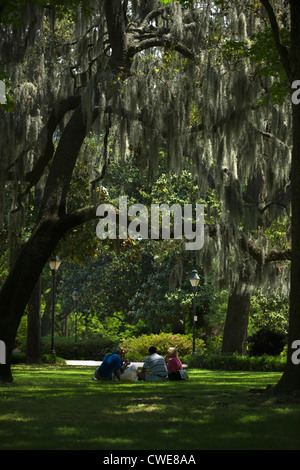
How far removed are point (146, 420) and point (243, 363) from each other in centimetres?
1477

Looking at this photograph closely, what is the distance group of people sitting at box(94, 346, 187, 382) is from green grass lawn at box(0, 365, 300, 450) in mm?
2907

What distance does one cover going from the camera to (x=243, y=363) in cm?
2212

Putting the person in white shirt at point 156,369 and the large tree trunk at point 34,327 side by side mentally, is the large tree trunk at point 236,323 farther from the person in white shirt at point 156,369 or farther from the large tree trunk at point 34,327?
the person in white shirt at point 156,369

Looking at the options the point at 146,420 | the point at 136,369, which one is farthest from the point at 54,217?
the point at 146,420

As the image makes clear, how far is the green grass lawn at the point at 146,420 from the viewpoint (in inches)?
250

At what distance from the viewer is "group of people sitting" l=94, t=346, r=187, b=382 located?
567 inches

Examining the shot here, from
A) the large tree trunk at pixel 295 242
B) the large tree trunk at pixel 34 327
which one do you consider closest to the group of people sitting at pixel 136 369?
the large tree trunk at pixel 295 242

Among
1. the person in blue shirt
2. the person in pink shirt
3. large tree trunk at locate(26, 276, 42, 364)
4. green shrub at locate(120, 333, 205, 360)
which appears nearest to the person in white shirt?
the person in pink shirt

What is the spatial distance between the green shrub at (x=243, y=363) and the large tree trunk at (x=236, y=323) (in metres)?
1.15

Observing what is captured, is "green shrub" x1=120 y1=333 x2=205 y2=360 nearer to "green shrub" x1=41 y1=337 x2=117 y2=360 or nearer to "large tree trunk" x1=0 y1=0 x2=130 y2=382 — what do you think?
"green shrub" x1=41 y1=337 x2=117 y2=360

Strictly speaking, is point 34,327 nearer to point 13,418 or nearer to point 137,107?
point 137,107

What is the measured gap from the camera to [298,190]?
990cm
